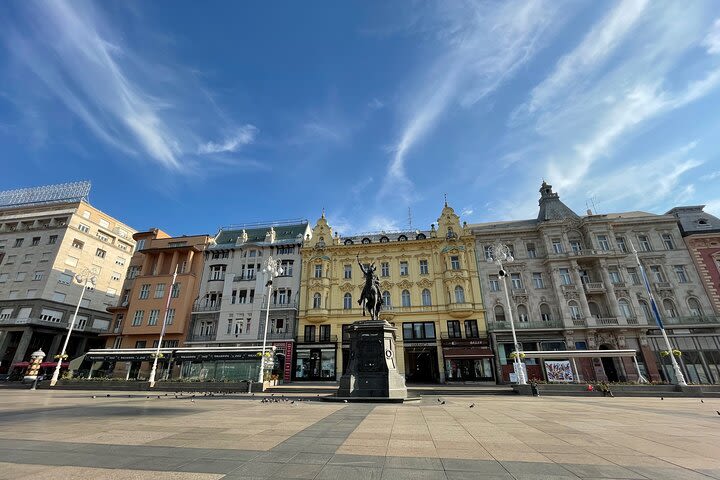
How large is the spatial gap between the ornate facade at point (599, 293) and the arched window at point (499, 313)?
103 millimetres

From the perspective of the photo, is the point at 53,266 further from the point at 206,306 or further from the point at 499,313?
the point at 499,313

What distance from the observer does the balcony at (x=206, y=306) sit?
135ft

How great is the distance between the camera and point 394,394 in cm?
1573

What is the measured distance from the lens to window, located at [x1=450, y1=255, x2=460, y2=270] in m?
38.5

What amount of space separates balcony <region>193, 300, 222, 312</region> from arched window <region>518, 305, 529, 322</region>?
3621 centimetres

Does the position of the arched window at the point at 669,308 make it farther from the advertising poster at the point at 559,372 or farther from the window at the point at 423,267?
the window at the point at 423,267

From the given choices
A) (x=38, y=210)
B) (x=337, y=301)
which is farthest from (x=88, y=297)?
(x=337, y=301)

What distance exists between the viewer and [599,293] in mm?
35219

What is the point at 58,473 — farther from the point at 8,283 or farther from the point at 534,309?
the point at 8,283

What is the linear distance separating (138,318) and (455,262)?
40.4 meters

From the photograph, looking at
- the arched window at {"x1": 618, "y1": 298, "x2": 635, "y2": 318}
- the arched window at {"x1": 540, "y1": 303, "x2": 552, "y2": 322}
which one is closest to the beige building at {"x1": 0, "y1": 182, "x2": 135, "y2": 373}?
the arched window at {"x1": 540, "y1": 303, "x2": 552, "y2": 322}

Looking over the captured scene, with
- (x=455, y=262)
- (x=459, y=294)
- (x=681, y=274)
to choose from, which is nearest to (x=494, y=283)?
(x=459, y=294)

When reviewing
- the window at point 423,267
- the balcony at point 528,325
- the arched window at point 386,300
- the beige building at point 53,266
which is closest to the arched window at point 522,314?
the balcony at point 528,325

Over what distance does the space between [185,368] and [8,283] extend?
37.8 metres
